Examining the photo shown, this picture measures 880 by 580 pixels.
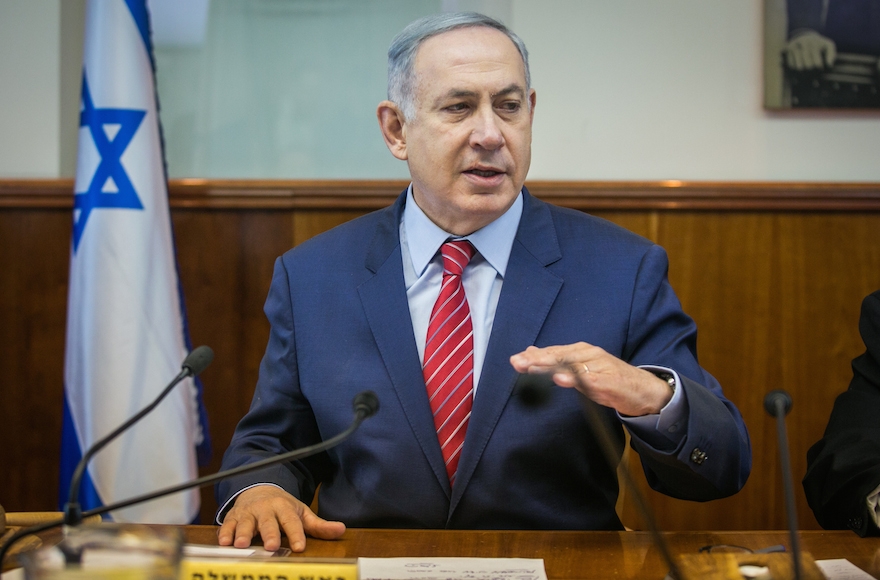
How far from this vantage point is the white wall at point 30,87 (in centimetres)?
288

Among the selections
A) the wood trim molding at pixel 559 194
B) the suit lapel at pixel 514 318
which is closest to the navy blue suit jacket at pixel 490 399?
the suit lapel at pixel 514 318

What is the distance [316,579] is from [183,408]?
159cm

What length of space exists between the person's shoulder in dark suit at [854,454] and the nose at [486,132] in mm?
827

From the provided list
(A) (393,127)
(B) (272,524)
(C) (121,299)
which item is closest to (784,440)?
(B) (272,524)

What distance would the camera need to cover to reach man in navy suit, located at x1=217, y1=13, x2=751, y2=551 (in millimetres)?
1585

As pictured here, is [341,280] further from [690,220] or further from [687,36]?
[687,36]

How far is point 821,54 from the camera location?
9.23 ft

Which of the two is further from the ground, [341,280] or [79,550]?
[341,280]

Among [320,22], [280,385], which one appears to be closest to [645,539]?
[280,385]

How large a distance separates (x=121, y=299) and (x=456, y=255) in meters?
1.24

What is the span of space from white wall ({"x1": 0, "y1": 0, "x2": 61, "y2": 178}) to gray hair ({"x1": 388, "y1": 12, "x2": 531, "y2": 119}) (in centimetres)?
158

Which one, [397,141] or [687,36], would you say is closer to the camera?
[397,141]

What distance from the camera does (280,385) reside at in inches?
69.0

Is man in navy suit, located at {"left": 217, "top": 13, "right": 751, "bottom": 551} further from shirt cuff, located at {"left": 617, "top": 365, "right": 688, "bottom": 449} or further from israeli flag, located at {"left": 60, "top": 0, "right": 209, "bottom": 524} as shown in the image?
israeli flag, located at {"left": 60, "top": 0, "right": 209, "bottom": 524}
